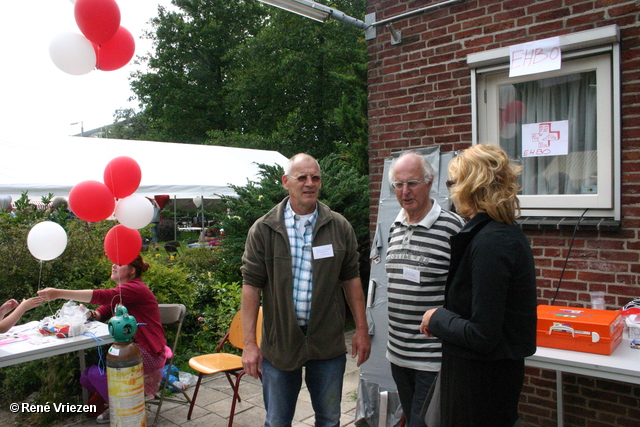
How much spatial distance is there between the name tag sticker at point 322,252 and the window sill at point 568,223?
162 centimetres

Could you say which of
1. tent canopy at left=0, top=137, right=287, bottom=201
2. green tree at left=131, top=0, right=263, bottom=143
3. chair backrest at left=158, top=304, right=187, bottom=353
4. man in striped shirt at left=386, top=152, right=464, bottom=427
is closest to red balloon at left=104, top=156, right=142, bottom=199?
chair backrest at left=158, top=304, right=187, bottom=353

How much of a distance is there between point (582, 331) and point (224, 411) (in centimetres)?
296

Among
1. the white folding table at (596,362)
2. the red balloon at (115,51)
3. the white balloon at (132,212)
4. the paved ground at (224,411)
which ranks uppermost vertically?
the red balloon at (115,51)

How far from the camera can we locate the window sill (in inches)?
124

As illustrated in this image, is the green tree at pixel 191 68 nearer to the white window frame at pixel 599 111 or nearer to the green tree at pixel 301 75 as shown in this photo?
the green tree at pixel 301 75

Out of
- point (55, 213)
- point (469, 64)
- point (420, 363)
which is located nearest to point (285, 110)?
point (55, 213)

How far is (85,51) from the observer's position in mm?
3422

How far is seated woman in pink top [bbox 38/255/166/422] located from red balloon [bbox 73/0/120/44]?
173cm

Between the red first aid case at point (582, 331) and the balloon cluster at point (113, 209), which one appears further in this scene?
the balloon cluster at point (113, 209)

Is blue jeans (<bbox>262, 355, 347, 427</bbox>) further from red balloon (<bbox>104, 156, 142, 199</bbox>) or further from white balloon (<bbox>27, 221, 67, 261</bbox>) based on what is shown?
white balloon (<bbox>27, 221, 67, 261</bbox>)

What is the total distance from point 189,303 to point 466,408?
459 centimetres

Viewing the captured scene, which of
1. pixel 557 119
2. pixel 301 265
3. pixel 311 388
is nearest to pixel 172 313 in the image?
pixel 311 388

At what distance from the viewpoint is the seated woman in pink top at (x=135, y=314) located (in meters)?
3.89

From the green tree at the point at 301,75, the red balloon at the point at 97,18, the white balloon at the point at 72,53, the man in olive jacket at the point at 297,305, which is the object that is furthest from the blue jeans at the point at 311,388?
the green tree at the point at 301,75
